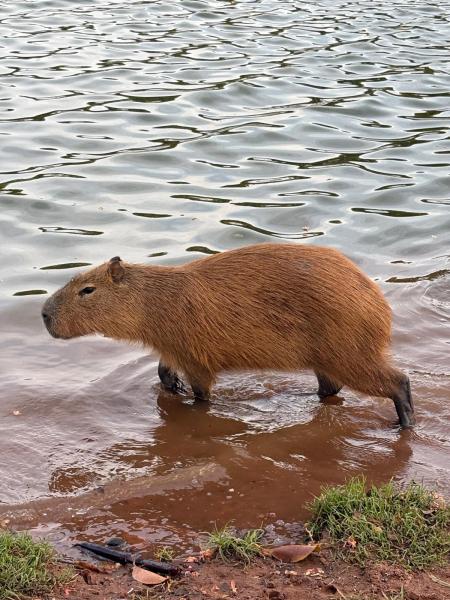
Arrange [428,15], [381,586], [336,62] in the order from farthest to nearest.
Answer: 1. [428,15]
2. [336,62]
3. [381,586]

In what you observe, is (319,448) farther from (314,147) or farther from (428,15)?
(428,15)

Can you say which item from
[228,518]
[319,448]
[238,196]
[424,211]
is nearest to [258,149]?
[238,196]

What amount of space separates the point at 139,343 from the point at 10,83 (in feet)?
21.5

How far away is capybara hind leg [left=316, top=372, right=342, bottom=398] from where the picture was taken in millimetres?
5270

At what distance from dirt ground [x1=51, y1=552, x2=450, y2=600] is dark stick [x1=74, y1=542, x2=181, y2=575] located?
0.04 meters

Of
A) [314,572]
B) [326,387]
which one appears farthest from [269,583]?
[326,387]

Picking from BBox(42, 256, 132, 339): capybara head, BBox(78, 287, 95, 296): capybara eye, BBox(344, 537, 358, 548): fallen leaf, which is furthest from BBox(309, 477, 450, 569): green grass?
→ BBox(78, 287, 95, 296): capybara eye

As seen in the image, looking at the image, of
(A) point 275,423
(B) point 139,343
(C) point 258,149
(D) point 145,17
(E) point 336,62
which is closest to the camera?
(A) point 275,423

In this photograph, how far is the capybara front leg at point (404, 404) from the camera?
4.98m

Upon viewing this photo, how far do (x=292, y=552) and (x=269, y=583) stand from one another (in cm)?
21

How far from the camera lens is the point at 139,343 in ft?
17.9

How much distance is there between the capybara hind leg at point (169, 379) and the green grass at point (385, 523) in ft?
5.16

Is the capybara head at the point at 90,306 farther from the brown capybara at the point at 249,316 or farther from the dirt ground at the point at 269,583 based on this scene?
the dirt ground at the point at 269,583

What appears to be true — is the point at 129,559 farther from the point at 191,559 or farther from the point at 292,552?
the point at 292,552
